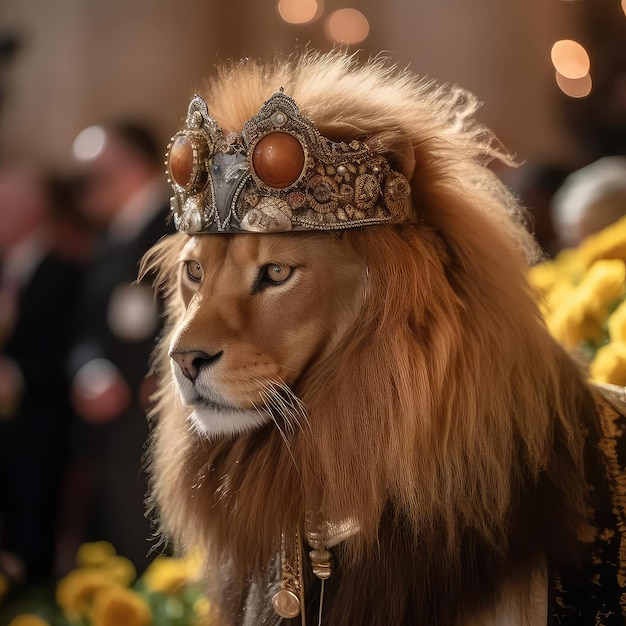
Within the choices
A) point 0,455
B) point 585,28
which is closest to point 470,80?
point 585,28

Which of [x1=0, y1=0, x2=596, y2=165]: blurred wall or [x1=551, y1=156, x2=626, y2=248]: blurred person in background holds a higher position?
[x1=551, y1=156, x2=626, y2=248]: blurred person in background

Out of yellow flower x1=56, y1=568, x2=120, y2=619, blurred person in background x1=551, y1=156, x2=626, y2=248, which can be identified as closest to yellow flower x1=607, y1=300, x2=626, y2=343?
blurred person in background x1=551, y1=156, x2=626, y2=248

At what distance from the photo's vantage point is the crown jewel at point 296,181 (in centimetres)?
100

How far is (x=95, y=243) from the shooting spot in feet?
8.91

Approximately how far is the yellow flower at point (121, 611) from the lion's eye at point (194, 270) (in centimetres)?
57

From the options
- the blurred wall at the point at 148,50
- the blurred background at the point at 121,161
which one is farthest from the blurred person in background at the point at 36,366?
the blurred wall at the point at 148,50

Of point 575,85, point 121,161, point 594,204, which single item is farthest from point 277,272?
point 575,85

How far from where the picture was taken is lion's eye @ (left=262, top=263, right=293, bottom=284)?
104 cm

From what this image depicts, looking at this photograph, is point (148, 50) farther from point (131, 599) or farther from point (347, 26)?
point (131, 599)

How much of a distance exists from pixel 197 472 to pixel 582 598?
52 centimetres

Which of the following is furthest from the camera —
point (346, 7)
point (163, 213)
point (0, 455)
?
point (346, 7)

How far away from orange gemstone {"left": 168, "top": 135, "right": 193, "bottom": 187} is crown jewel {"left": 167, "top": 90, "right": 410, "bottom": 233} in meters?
0.06

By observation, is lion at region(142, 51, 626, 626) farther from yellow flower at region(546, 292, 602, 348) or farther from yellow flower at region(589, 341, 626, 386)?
yellow flower at region(546, 292, 602, 348)

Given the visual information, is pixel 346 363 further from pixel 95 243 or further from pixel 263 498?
pixel 95 243
